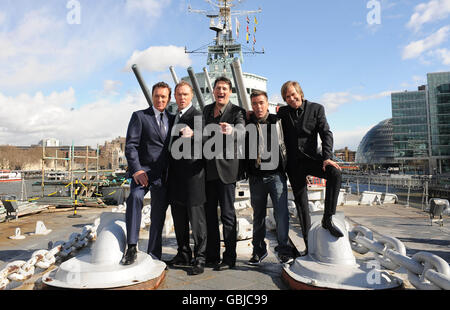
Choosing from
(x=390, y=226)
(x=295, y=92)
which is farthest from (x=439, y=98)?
(x=295, y=92)

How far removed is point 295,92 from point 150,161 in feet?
4.55

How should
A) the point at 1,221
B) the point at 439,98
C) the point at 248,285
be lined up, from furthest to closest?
the point at 439,98, the point at 1,221, the point at 248,285

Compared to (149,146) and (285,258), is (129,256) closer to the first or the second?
(149,146)

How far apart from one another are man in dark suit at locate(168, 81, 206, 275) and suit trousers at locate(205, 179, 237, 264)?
0.33 ft

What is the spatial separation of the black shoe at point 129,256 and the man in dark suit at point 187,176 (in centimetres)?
53

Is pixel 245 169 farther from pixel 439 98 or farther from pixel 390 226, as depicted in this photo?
pixel 439 98

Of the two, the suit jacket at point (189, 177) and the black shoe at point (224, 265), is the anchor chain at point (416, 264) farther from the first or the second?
the suit jacket at point (189, 177)

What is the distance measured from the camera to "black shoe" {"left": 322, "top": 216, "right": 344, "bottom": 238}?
2.03 metres

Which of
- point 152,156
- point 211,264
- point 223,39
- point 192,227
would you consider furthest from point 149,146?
point 223,39

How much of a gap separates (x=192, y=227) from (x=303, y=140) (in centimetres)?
121

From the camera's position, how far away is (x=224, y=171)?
2502mm

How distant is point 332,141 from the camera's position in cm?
243

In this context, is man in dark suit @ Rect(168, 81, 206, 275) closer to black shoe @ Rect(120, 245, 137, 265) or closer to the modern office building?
black shoe @ Rect(120, 245, 137, 265)

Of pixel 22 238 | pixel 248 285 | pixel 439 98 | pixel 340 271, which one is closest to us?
pixel 340 271
